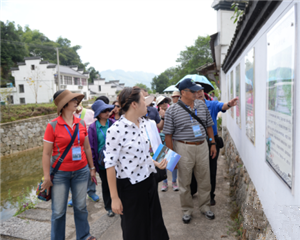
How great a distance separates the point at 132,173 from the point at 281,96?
4.71ft

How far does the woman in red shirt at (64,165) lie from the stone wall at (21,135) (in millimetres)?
11748

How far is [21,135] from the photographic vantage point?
1388cm

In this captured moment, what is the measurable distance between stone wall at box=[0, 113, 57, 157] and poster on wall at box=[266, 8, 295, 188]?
1381cm

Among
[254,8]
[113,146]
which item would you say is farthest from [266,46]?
[113,146]

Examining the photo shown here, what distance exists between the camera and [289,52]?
1.60 meters

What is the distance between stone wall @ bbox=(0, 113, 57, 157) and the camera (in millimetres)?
12930

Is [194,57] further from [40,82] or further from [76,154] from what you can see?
[76,154]

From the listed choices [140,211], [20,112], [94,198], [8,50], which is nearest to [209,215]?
[140,211]

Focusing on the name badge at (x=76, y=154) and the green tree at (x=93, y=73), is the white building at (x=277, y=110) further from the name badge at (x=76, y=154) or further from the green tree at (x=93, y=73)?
the green tree at (x=93, y=73)

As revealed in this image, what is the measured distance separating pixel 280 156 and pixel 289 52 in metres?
0.80

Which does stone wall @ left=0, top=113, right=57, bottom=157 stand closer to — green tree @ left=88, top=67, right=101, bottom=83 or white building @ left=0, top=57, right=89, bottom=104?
white building @ left=0, top=57, right=89, bottom=104

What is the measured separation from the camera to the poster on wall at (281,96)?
1590 mm

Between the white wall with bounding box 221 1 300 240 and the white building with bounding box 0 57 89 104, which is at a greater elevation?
the white building with bounding box 0 57 89 104

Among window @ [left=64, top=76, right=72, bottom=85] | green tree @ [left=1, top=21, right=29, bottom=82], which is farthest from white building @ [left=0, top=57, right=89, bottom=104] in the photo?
green tree @ [left=1, top=21, right=29, bottom=82]
